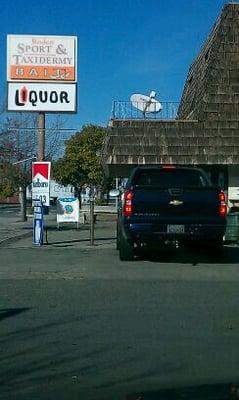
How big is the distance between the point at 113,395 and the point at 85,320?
287cm

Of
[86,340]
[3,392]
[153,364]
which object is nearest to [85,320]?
[86,340]

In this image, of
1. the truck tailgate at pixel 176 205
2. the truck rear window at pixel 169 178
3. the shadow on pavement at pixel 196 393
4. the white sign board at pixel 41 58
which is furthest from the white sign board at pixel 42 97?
the shadow on pavement at pixel 196 393

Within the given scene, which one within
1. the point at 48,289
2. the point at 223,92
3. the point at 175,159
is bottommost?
the point at 48,289

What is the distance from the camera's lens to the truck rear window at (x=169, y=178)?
15023 mm

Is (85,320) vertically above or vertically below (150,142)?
below

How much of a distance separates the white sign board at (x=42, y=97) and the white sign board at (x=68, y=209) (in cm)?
772

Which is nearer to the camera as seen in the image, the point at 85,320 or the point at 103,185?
the point at 85,320

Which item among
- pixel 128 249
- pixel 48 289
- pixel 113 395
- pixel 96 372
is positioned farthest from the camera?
pixel 128 249

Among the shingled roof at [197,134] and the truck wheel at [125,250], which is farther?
the shingled roof at [197,134]

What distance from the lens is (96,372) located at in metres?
6.21

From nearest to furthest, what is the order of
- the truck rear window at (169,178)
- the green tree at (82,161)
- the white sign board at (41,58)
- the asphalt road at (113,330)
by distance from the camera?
the asphalt road at (113,330) < the truck rear window at (169,178) < the white sign board at (41,58) < the green tree at (82,161)

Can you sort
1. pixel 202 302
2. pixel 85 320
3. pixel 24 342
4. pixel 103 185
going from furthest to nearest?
pixel 103 185
pixel 202 302
pixel 85 320
pixel 24 342

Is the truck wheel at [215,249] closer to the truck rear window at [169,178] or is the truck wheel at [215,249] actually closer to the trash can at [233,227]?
the truck rear window at [169,178]

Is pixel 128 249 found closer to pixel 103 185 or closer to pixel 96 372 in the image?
pixel 96 372
